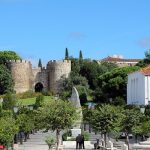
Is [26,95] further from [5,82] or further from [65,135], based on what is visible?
[65,135]

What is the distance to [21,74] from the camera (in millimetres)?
110812

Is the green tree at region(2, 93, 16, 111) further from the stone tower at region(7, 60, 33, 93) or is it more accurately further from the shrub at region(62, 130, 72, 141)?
the stone tower at region(7, 60, 33, 93)

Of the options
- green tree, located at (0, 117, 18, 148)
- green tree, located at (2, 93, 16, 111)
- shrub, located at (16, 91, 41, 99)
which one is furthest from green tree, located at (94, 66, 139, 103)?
green tree, located at (0, 117, 18, 148)

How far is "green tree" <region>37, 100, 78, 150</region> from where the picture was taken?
1532 inches

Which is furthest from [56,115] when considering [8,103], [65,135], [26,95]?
[26,95]

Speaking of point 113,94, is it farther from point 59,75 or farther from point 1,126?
point 1,126

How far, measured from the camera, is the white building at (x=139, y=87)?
78312 millimetres

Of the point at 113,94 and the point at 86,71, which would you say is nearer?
the point at 113,94

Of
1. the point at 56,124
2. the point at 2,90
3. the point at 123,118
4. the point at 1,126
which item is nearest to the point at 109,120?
the point at 123,118

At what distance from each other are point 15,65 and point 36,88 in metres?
6.36

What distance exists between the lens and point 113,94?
306ft

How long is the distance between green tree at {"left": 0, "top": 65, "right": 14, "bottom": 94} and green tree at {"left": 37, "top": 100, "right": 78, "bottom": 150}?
61896mm

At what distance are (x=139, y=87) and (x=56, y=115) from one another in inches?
1752

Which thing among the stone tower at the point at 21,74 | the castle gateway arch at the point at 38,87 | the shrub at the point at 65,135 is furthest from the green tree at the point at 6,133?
the castle gateway arch at the point at 38,87
